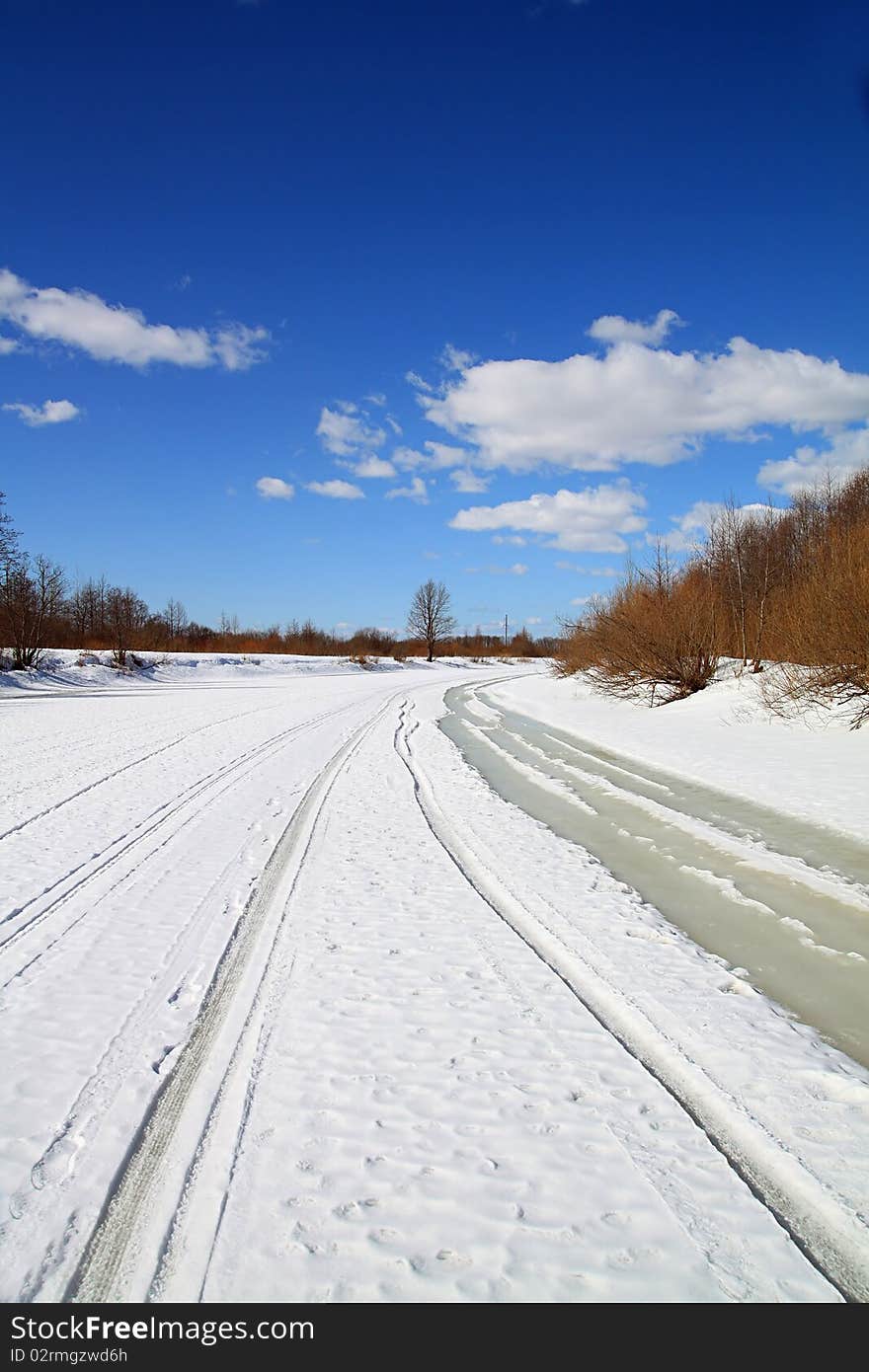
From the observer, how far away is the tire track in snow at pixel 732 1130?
90.2 inches

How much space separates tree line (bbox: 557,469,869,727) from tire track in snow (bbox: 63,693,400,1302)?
48.8 feet

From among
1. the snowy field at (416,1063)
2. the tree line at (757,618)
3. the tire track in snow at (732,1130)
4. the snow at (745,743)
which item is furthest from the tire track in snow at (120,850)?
the tree line at (757,618)

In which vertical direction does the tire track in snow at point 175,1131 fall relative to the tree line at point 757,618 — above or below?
below

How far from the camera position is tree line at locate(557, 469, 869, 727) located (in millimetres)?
16109

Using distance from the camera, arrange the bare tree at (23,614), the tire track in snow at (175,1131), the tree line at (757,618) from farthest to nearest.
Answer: the bare tree at (23,614) → the tree line at (757,618) → the tire track in snow at (175,1131)

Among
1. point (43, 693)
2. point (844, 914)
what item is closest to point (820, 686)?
point (844, 914)

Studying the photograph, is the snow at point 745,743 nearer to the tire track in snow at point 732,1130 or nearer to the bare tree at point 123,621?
the tire track in snow at point 732,1130

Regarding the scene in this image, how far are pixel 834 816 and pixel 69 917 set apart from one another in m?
7.78

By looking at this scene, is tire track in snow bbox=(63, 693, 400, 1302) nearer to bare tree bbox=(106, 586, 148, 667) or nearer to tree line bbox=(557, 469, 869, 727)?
tree line bbox=(557, 469, 869, 727)

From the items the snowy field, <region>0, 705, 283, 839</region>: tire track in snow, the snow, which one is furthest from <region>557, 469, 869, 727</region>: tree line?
<region>0, 705, 283, 839</region>: tire track in snow

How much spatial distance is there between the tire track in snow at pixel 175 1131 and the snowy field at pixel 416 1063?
1cm

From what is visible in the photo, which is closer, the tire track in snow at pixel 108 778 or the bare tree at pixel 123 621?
the tire track in snow at pixel 108 778

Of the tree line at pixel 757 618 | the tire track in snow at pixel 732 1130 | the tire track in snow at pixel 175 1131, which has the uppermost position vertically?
the tree line at pixel 757 618

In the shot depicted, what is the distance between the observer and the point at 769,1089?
3.14 m
